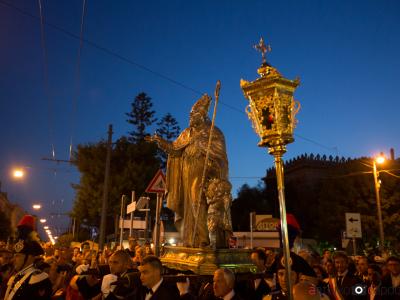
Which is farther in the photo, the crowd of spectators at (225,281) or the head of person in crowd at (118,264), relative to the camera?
the head of person in crowd at (118,264)

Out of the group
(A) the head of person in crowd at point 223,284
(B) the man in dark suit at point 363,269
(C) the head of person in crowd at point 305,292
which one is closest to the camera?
(C) the head of person in crowd at point 305,292

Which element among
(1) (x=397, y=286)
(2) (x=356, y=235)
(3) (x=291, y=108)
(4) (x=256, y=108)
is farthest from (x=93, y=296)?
(2) (x=356, y=235)

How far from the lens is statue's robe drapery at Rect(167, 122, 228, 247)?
24.2 ft

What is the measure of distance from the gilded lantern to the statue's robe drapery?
266cm

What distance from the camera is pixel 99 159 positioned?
1260 inches

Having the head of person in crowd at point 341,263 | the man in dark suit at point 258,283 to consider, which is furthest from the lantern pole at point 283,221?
the head of person in crowd at point 341,263

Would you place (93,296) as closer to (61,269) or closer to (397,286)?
(61,269)

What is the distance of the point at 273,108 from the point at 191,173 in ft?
10.8

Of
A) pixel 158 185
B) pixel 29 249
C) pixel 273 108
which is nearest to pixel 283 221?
pixel 273 108

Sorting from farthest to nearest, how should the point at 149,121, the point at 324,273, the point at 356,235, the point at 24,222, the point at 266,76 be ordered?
1. the point at 149,121
2. the point at 356,235
3. the point at 324,273
4. the point at 24,222
5. the point at 266,76

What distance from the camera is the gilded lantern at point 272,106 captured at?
4789mm

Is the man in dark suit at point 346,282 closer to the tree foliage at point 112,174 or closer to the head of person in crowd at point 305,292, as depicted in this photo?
the head of person in crowd at point 305,292

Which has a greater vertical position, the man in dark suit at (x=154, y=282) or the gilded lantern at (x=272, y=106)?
the gilded lantern at (x=272, y=106)

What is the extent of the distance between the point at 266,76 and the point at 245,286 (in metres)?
3.22
